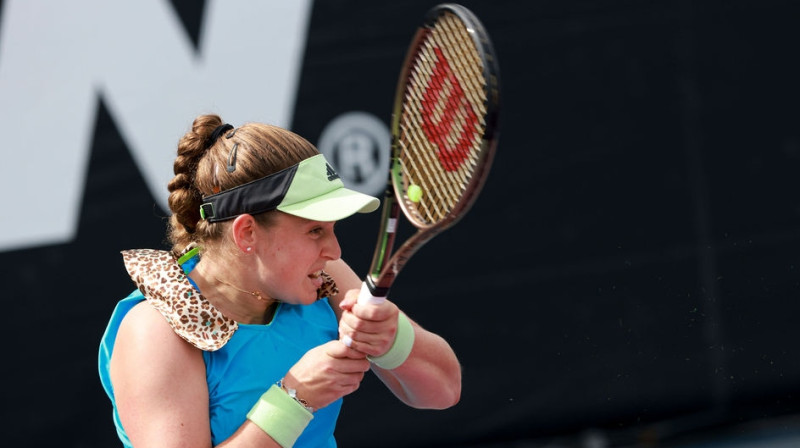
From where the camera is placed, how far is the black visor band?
2098mm

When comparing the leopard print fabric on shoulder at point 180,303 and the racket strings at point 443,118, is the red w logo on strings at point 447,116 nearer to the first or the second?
the racket strings at point 443,118

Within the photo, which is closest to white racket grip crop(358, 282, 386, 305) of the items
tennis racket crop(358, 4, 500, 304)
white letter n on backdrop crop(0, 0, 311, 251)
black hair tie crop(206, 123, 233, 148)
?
tennis racket crop(358, 4, 500, 304)

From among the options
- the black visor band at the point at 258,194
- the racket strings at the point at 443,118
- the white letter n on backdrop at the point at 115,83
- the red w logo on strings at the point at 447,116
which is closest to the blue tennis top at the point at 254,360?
the black visor band at the point at 258,194

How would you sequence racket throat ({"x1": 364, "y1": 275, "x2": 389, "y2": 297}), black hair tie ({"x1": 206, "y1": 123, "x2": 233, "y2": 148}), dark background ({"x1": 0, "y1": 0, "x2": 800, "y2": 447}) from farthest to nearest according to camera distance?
dark background ({"x1": 0, "y1": 0, "x2": 800, "y2": 447}), black hair tie ({"x1": 206, "y1": 123, "x2": 233, "y2": 148}), racket throat ({"x1": 364, "y1": 275, "x2": 389, "y2": 297})

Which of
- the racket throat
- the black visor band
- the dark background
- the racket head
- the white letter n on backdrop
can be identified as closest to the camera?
the racket head

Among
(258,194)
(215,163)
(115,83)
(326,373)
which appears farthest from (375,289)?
(115,83)

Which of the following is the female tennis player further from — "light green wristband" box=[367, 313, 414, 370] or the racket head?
the racket head

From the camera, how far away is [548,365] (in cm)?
421

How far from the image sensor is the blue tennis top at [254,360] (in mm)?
2129

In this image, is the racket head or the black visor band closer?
the racket head

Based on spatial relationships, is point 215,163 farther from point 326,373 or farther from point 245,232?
point 326,373

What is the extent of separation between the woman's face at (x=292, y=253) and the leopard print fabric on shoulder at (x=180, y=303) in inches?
4.6

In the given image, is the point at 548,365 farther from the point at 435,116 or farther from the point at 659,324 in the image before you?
the point at 435,116

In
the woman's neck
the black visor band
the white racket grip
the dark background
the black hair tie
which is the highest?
the black hair tie
